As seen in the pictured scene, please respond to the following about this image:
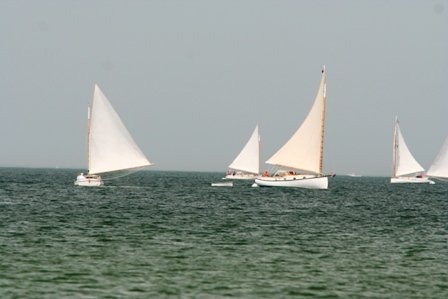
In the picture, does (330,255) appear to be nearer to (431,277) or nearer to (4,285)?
(431,277)

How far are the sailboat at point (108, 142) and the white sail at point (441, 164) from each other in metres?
63.8

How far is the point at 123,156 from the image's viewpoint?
83375 mm

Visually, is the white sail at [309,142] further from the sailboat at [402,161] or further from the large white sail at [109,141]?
the sailboat at [402,161]

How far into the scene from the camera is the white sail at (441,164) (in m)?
126

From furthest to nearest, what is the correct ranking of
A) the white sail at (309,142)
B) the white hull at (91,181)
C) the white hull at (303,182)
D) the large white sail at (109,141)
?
the white hull at (303,182) < the white hull at (91,181) < the white sail at (309,142) < the large white sail at (109,141)

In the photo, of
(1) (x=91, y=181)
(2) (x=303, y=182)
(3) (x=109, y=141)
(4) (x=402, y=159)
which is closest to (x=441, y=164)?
(4) (x=402, y=159)

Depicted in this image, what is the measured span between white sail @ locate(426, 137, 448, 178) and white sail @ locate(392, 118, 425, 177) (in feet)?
64.7

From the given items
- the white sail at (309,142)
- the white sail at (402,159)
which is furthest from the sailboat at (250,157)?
the white sail at (309,142)

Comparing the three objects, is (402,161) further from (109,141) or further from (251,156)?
(109,141)

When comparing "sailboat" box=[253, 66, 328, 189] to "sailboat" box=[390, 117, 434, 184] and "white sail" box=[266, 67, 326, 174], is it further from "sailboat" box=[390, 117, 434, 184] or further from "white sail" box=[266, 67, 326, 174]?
"sailboat" box=[390, 117, 434, 184]

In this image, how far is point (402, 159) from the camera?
150000 millimetres

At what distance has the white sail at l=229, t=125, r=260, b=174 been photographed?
141625mm

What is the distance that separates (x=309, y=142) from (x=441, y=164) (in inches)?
1913

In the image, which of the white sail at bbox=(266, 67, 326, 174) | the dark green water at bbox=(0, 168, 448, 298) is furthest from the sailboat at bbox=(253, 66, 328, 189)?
the dark green water at bbox=(0, 168, 448, 298)
